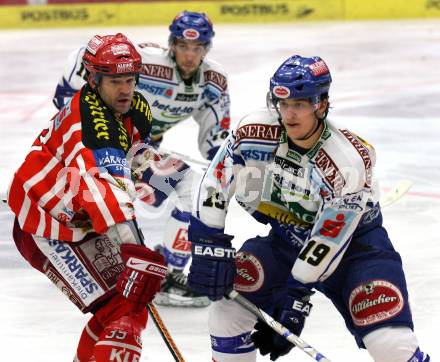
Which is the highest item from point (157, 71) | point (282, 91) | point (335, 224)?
point (282, 91)

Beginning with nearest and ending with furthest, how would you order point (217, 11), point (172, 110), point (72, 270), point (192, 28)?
point (72, 270) → point (192, 28) → point (172, 110) → point (217, 11)

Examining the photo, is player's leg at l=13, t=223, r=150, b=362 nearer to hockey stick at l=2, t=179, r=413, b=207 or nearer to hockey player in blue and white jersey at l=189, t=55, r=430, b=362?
hockey player in blue and white jersey at l=189, t=55, r=430, b=362

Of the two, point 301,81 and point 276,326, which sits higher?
point 301,81

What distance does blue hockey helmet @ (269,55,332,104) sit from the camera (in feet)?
12.1

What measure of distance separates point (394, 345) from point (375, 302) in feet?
0.56

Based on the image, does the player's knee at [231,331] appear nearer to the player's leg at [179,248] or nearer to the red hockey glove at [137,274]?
the red hockey glove at [137,274]

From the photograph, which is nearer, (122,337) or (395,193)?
(122,337)

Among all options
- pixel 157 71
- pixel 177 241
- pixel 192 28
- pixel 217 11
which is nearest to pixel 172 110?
pixel 157 71

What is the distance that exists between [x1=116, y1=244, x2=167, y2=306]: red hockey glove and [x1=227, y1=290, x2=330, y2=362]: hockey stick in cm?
32

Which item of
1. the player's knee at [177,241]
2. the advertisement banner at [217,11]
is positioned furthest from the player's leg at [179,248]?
the advertisement banner at [217,11]

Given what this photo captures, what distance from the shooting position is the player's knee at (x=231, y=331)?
395 centimetres

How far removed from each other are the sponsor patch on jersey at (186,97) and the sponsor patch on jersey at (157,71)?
11cm

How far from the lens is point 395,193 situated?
273 inches

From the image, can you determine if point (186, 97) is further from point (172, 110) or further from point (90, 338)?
point (90, 338)
